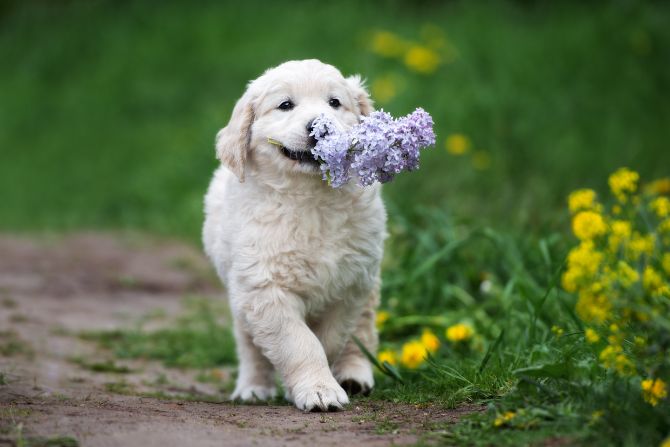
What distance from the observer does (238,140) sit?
406 centimetres

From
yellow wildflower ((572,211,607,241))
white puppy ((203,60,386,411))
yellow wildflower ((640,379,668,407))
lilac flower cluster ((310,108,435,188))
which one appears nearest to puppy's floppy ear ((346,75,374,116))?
white puppy ((203,60,386,411))

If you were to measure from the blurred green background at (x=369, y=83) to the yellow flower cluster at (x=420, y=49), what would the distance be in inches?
1.0

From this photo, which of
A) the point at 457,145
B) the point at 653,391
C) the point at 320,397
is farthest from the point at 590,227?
the point at 457,145

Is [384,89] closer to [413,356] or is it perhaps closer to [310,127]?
[413,356]

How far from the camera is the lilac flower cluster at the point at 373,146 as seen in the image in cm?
357

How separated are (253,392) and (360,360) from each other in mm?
502

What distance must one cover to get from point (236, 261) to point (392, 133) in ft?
2.82

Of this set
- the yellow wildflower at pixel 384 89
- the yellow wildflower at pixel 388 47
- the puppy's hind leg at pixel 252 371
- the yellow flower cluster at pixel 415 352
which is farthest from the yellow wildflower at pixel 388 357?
the yellow wildflower at pixel 388 47

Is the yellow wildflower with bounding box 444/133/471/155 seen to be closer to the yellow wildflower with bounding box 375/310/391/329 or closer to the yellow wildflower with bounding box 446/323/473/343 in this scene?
the yellow wildflower with bounding box 375/310/391/329

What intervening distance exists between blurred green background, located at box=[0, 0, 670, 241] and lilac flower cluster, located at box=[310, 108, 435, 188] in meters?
2.26

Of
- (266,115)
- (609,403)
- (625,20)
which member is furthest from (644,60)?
(609,403)

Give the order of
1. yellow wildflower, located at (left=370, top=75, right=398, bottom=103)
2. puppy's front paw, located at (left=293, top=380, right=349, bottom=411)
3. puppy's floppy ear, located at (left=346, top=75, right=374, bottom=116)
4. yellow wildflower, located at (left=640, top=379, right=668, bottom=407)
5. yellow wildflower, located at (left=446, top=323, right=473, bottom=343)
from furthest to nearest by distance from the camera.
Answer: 1. yellow wildflower, located at (left=370, top=75, right=398, bottom=103)
2. yellow wildflower, located at (left=446, top=323, right=473, bottom=343)
3. puppy's floppy ear, located at (left=346, top=75, right=374, bottom=116)
4. puppy's front paw, located at (left=293, top=380, right=349, bottom=411)
5. yellow wildflower, located at (left=640, top=379, right=668, bottom=407)

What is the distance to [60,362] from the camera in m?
4.75

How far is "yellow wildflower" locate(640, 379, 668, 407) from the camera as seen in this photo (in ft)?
8.84
